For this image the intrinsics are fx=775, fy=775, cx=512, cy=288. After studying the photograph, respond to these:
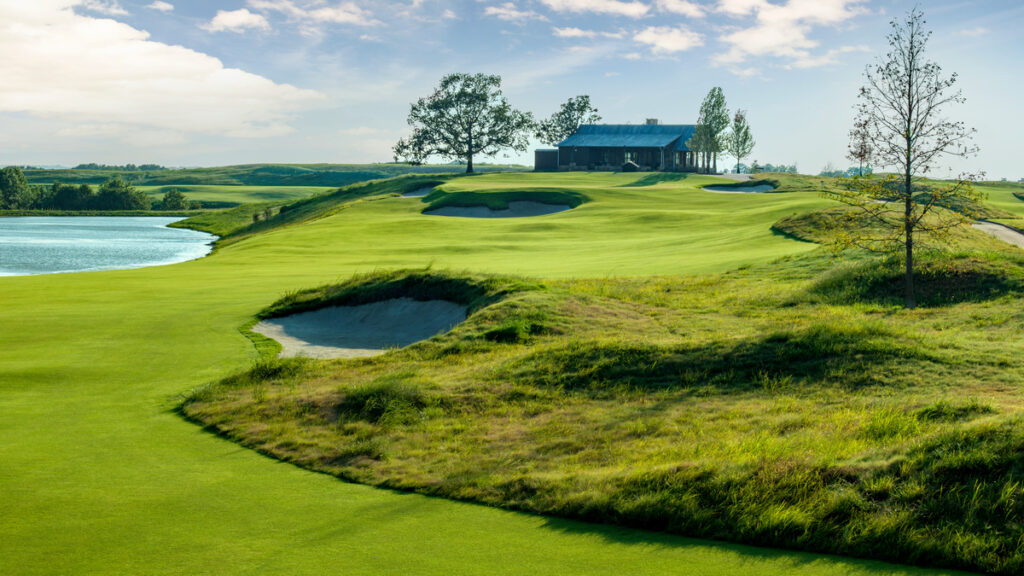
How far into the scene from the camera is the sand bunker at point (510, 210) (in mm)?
63594

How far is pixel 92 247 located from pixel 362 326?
53235 mm

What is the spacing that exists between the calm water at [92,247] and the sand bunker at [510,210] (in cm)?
2027

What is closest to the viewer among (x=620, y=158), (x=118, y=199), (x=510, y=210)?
(x=510, y=210)

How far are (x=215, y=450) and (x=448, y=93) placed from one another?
109 metres

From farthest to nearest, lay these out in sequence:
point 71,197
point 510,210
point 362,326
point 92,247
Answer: point 71,197 → point 92,247 → point 510,210 → point 362,326

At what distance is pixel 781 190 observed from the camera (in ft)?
231

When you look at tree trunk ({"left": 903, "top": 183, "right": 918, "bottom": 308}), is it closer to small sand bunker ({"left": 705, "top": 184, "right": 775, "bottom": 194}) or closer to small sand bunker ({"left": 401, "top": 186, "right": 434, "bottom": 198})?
small sand bunker ({"left": 705, "top": 184, "right": 775, "bottom": 194})

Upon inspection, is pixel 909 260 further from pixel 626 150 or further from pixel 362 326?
pixel 626 150

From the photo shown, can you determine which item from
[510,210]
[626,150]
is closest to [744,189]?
[510,210]

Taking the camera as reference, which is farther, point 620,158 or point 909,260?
point 620,158

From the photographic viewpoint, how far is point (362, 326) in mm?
23312

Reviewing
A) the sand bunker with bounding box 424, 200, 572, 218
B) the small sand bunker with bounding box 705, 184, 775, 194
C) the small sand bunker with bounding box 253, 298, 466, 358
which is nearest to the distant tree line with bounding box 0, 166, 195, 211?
the sand bunker with bounding box 424, 200, 572, 218

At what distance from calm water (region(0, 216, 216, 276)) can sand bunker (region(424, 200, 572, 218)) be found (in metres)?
20.3

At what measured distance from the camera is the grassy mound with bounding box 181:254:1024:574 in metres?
8.17
